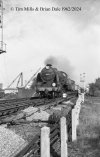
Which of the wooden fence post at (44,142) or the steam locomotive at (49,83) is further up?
the steam locomotive at (49,83)

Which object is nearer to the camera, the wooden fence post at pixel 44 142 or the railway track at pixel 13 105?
the wooden fence post at pixel 44 142

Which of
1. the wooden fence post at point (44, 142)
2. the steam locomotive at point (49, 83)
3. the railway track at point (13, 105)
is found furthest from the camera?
the steam locomotive at point (49, 83)

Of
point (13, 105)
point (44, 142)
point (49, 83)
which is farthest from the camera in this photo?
point (49, 83)

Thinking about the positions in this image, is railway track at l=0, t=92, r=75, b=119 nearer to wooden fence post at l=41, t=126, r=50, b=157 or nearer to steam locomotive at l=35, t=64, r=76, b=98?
steam locomotive at l=35, t=64, r=76, b=98

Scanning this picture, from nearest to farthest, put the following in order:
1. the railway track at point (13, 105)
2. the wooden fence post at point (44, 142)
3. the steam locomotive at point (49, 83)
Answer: the wooden fence post at point (44, 142), the railway track at point (13, 105), the steam locomotive at point (49, 83)

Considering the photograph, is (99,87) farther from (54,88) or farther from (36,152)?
(36,152)

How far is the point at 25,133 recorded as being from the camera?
1011 cm

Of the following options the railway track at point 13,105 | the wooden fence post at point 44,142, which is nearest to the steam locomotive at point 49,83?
the railway track at point 13,105

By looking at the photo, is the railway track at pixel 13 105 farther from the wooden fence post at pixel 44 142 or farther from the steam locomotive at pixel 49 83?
the wooden fence post at pixel 44 142

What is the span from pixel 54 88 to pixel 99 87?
179ft

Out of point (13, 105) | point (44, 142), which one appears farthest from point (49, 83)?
point (44, 142)

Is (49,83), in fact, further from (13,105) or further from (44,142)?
(44,142)

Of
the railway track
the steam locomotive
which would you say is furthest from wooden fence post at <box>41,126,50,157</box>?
the steam locomotive

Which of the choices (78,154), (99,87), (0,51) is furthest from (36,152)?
(99,87)
